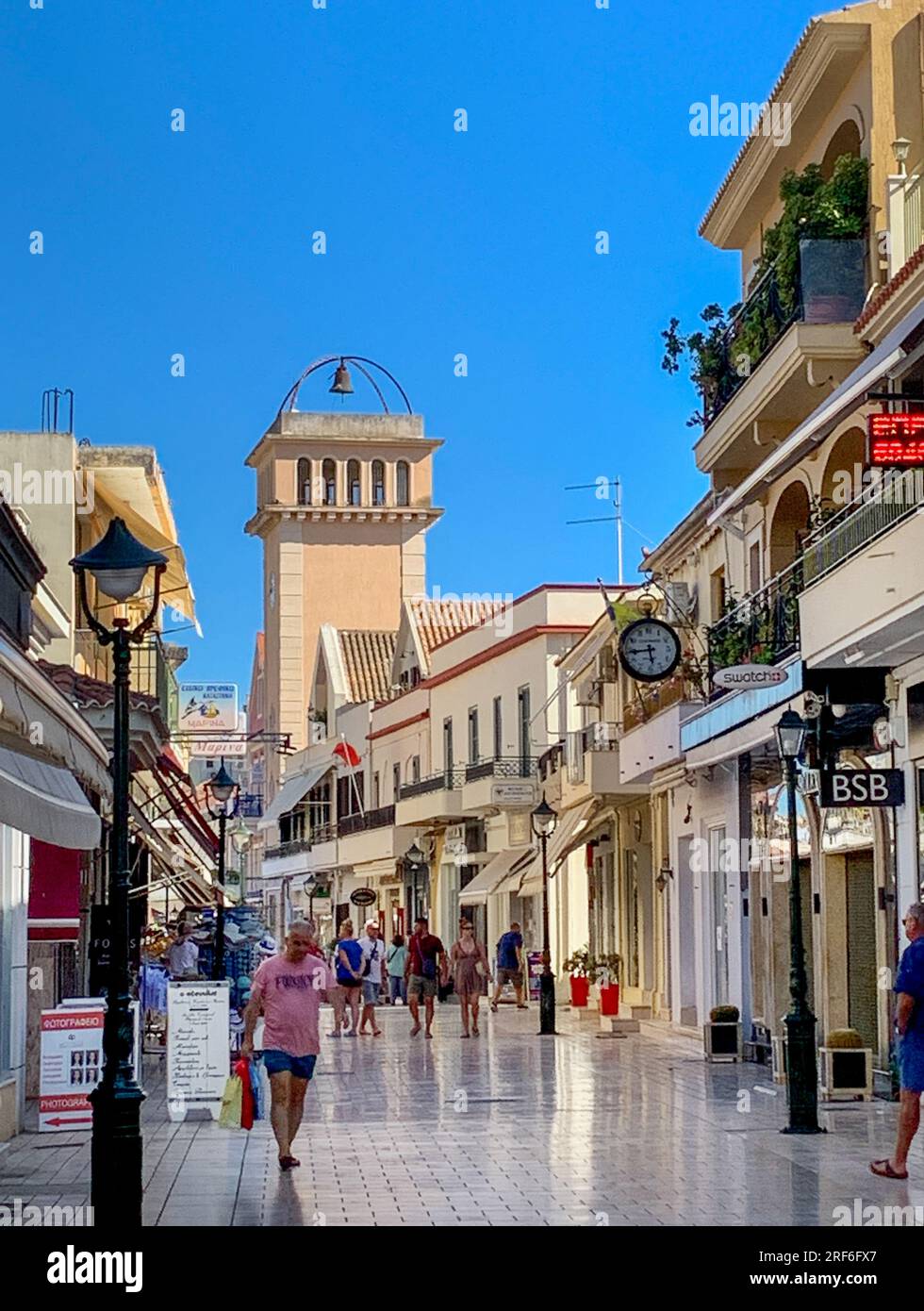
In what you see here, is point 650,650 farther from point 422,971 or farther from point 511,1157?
point 511,1157

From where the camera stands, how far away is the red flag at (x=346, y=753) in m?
66.7

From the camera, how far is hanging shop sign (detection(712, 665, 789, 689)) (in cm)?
2208

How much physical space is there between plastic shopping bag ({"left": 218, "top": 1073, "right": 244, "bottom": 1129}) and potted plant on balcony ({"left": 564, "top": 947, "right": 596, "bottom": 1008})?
24.5 meters

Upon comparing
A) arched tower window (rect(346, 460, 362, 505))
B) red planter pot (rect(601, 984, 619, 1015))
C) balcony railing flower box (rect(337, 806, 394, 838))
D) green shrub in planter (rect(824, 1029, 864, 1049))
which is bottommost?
red planter pot (rect(601, 984, 619, 1015))

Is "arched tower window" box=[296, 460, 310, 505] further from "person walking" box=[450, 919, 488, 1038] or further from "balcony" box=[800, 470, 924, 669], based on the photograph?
"balcony" box=[800, 470, 924, 669]

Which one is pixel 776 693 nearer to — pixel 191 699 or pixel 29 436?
pixel 29 436

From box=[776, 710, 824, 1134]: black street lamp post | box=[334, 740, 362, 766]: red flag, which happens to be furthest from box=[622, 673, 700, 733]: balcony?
box=[334, 740, 362, 766]: red flag

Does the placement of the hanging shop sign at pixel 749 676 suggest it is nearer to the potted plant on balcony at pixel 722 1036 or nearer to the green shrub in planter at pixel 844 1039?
the green shrub in planter at pixel 844 1039

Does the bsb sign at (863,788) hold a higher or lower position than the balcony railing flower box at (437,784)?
lower

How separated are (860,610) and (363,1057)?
11576 millimetres

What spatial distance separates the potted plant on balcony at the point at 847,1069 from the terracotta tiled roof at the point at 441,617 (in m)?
44.2

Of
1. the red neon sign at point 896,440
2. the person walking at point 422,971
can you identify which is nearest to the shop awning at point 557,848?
the person walking at point 422,971

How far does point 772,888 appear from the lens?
27.1 metres
